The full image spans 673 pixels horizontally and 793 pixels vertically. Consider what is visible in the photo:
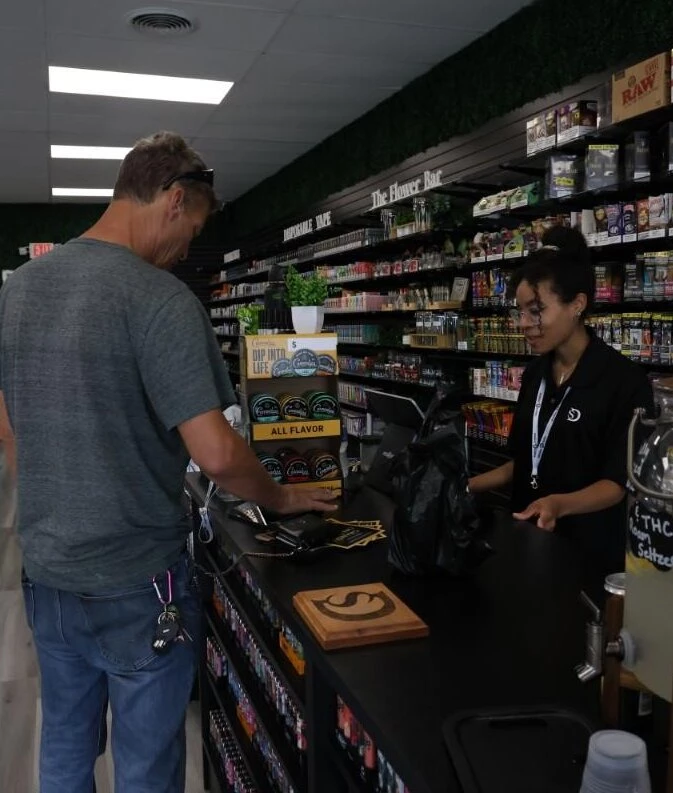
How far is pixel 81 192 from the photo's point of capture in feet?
37.9

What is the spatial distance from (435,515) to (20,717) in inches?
104

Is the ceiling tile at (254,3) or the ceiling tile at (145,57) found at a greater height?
the ceiling tile at (145,57)

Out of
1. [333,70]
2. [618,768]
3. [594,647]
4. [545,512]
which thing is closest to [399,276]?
[333,70]

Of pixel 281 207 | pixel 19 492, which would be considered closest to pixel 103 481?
pixel 19 492

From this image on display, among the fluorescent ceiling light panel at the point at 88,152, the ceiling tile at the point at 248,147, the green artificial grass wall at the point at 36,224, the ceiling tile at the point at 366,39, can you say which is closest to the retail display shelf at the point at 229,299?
the ceiling tile at the point at 248,147

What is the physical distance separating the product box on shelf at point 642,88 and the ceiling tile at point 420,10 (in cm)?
129

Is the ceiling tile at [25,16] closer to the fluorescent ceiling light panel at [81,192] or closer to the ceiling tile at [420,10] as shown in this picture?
the ceiling tile at [420,10]

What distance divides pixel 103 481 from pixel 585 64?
3774 millimetres

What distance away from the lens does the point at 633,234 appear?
11.9 ft

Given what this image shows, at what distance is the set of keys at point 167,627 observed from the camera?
1.66 meters

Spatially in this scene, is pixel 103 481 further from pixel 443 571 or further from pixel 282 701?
pixel 282 701

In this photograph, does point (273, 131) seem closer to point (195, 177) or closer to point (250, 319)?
point (250, 319)

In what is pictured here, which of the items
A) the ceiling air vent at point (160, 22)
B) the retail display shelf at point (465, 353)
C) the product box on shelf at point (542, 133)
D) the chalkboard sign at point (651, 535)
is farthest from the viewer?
the retail display shelf at point (465, 353)

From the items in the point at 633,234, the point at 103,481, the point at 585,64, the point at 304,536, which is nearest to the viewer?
the point at 103,481
